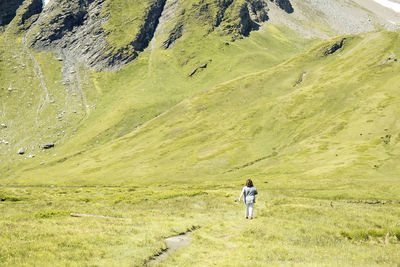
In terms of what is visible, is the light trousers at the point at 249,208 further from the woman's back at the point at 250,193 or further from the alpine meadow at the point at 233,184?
the alpine meadow at the point at 233,184

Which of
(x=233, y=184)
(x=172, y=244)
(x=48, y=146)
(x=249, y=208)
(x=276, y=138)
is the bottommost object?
(x=48, y=146)

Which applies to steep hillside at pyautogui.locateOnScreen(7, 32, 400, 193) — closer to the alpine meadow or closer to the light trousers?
the alpine meadow

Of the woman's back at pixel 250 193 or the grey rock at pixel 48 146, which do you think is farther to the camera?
the grey rock at pixel 48 146

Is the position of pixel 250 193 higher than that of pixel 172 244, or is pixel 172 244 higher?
pixel 172 244

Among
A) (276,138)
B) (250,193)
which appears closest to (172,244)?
(250,193)

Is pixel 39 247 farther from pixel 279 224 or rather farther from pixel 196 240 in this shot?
pixel 279 224

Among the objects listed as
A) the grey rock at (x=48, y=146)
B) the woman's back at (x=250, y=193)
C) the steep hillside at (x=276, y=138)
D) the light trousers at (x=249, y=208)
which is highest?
the woman's back at (x=250, y=193)

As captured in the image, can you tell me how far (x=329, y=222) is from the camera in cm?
3394

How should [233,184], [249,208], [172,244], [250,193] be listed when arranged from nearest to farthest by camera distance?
1. [172,244]
2. [250,193]
3. [249,208]
4. [233,184]

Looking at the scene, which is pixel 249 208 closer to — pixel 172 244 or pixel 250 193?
pixel 250 193

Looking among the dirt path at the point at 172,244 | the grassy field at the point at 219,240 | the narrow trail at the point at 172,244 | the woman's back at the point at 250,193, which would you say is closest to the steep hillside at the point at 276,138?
the grassy field at the point at 219,240

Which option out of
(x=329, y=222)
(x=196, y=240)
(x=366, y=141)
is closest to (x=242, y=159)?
(x=366, y=141)

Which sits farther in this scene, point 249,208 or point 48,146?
point 48,146

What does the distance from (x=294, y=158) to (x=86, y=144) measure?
130288mm
